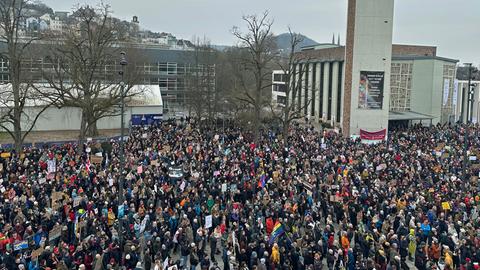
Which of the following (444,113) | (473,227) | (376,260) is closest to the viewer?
(376,260)

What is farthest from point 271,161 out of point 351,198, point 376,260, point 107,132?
point 107,132

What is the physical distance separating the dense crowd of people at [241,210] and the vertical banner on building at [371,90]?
42.4ft

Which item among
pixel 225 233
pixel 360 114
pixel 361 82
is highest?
pixel 361 82

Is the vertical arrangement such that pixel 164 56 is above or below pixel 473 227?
above

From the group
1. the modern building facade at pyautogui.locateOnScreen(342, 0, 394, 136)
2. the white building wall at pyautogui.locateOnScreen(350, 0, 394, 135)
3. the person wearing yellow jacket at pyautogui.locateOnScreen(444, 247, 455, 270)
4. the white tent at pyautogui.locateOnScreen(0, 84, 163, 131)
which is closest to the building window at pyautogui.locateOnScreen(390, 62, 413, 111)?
the modern building facade at pyautogui.locateOnScreen(342, 0, 394, 136)

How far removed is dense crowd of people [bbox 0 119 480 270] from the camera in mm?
13703

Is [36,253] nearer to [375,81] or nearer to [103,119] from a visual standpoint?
[375,81]

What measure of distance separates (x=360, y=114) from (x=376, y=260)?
3075 centimetres

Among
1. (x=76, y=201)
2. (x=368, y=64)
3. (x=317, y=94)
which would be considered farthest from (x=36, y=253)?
(x=317, y=94)

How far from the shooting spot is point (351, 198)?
1911cm

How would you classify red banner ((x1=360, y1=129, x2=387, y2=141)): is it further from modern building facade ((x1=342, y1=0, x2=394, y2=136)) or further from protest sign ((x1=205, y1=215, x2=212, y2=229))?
protest sign ((x1=205, y1=215, x2=212, y2=229))

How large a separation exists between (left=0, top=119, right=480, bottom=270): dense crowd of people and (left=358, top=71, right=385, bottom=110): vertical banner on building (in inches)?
508

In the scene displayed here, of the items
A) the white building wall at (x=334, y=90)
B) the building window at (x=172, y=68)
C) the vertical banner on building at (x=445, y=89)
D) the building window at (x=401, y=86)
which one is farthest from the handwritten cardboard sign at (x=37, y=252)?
the building window at (x=172, y=68)

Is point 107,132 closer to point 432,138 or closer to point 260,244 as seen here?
point 432,138
